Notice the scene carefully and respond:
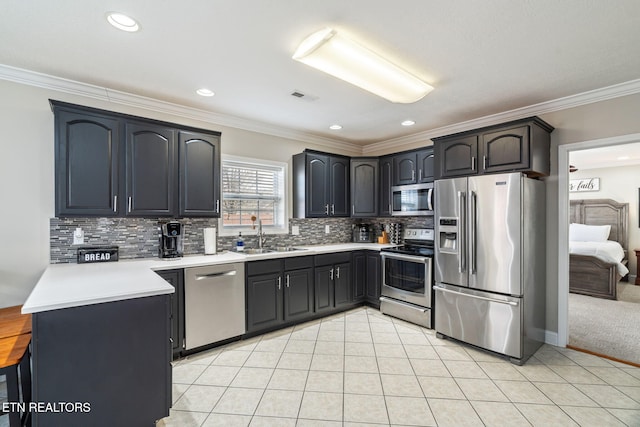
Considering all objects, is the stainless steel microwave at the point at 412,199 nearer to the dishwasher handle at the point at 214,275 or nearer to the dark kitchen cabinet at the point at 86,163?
the dishwasher handle at the point at 214,275

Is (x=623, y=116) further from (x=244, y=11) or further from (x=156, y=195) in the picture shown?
(x=156, y=195)

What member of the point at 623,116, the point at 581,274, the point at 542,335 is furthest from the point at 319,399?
the point at 581,274

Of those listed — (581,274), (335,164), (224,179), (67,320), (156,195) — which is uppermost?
(335,164)

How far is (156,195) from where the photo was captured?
9.28 ft

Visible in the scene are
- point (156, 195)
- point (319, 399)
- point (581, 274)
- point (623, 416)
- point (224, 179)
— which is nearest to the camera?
point (623, 416)

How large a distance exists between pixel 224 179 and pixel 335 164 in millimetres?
1648

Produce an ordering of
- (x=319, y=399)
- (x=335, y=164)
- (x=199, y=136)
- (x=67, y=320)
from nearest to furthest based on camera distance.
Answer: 1. (x=67, y=320)
2. (x=319, y=399)
3. (x=199, y=136)
4. (x=335, y=164)

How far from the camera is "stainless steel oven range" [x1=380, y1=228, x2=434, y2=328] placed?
3494 mm

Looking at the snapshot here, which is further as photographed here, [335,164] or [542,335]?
[335,164]

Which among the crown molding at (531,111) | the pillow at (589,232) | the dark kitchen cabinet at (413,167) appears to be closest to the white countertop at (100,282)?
the dark kitchen cabinet at (413,167)

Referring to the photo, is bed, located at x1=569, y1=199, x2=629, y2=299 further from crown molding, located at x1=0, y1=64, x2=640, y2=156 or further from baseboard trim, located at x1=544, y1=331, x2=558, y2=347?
crown molding, located at x1=0, y1=64, x2=640, y2=156

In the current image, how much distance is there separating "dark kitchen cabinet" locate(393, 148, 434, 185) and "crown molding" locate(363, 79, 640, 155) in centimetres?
42

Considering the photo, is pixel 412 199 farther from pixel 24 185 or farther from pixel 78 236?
pixel 24 185

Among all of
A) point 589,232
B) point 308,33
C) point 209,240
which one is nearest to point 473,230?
point 308,33
